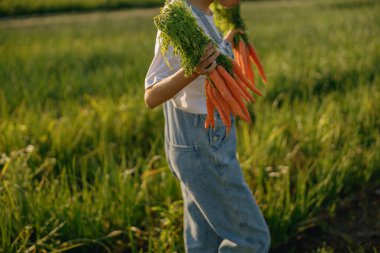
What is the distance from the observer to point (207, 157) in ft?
5.03

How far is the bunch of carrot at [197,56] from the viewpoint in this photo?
128 centimetres

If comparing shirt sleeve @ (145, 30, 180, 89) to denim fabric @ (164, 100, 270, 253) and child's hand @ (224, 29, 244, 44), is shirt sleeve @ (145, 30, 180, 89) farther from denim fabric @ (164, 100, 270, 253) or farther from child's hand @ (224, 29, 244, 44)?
child's hand @ (224, 29, 244, 44)

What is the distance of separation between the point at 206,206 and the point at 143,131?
1.59 meters

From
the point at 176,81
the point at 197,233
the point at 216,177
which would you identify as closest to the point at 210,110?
the point at 176,81

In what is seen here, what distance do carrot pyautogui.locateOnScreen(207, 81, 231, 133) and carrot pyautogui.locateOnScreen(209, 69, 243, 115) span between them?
0.02 meters

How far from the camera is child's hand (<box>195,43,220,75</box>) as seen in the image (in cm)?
131

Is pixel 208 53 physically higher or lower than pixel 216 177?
higher

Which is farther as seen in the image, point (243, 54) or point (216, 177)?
point (243, 54)

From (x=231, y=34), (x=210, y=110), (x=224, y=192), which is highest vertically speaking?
(x=231, y=34)

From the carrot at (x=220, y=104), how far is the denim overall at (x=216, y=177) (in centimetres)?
11

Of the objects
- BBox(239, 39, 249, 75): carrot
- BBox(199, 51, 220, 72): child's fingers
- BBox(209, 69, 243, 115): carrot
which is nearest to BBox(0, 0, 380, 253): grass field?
BBox(239, 39, 249, 75): carrot

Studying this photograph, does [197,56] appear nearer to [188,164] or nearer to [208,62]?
[208,62]

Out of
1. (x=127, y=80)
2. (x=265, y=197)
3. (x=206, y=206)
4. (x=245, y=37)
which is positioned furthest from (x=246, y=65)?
(x=127, y=80)

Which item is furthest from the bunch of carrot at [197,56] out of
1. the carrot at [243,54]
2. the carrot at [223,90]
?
the carrot at [243,54]
